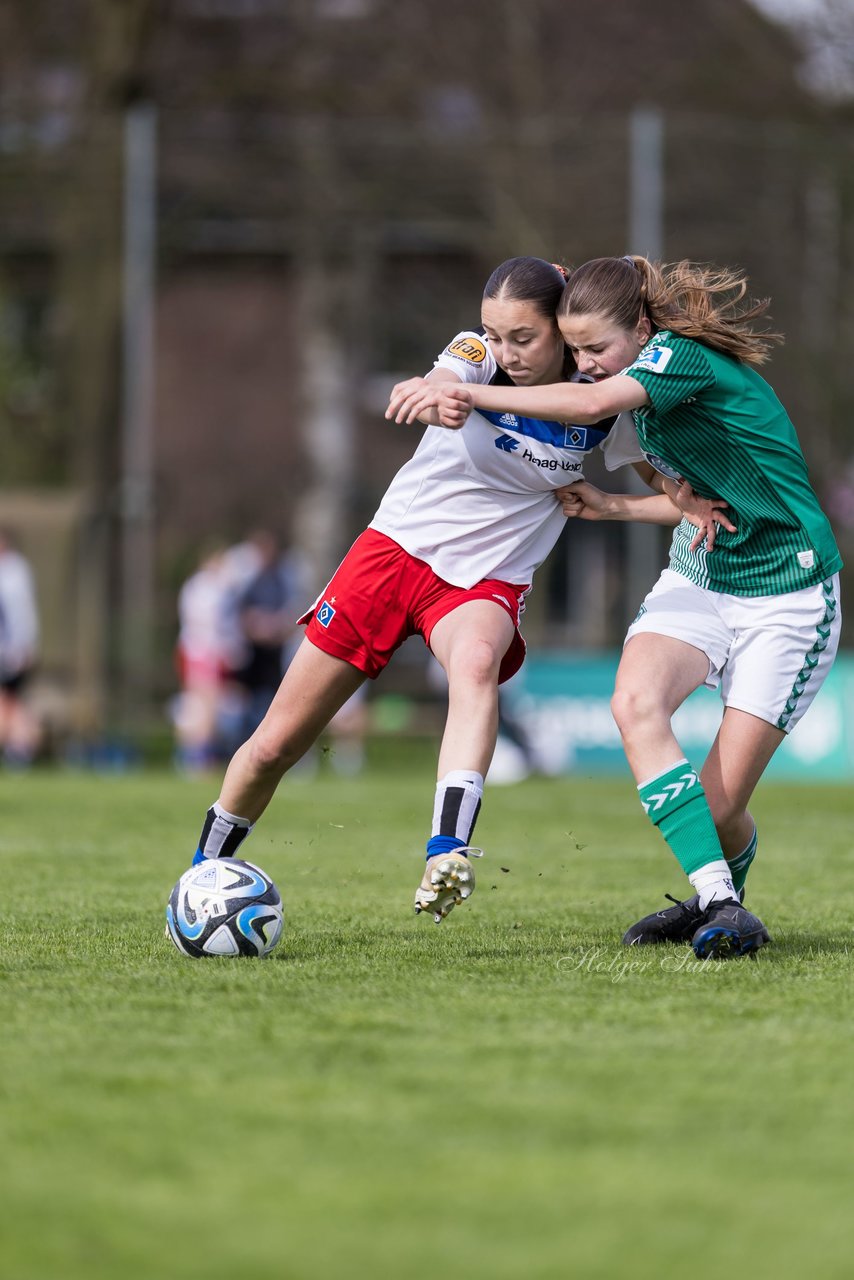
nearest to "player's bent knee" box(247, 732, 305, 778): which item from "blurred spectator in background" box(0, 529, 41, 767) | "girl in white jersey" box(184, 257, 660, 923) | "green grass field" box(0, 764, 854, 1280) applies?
"girl in white jersey" box(184, 257, 660, 923)

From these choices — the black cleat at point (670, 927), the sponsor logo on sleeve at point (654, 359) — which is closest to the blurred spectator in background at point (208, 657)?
the black cleat at point (670, 927)

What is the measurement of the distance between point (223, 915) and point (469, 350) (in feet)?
5.77

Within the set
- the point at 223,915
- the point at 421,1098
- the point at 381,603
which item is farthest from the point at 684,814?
the point at 421,1098

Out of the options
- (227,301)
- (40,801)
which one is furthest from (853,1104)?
(227,301)

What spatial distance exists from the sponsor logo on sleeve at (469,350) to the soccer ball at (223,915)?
162 cm

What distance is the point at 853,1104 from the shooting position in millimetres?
3500

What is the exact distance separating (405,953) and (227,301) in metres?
26.3

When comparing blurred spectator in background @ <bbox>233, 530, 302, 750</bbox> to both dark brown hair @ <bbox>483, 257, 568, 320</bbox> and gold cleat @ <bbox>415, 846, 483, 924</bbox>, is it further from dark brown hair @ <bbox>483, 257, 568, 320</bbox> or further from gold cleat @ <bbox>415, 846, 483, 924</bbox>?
gold cleat @ <bbox>415, 846, 483, 924</bbox>

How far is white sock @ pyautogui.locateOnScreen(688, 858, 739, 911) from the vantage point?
5211mm

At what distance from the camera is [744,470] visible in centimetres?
527

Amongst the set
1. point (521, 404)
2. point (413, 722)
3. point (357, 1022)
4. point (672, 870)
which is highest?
point (521, 404)

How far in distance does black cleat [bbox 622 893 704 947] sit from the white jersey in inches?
44.5

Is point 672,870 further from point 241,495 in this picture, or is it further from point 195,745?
point 241,495

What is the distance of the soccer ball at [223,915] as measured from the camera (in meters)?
5.24
